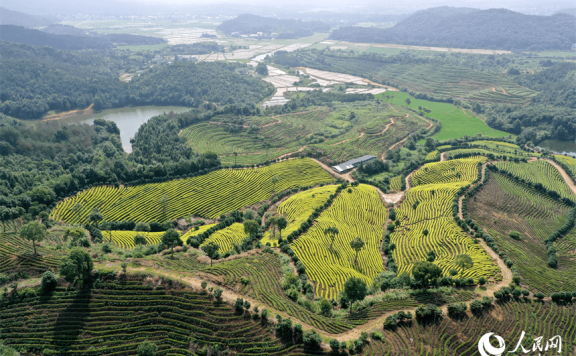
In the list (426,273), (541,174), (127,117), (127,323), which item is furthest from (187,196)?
(127,117)

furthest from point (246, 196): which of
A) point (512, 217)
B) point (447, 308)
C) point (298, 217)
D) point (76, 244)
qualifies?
point (512, 217)

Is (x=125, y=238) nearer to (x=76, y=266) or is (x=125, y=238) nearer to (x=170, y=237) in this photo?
(x=170, y=237)

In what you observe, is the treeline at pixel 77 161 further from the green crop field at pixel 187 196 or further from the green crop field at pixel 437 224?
the green crop field at pixel 437 224

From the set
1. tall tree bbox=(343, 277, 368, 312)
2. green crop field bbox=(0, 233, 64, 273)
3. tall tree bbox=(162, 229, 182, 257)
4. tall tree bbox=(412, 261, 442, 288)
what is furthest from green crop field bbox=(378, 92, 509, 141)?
green crop field bbox=(0, 233, 64, 273)

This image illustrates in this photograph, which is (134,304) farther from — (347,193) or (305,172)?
(305,172)

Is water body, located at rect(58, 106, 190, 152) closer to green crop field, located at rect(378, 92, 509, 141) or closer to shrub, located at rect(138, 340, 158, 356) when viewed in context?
shrub, located at rect(138, 340, 158, 356)
